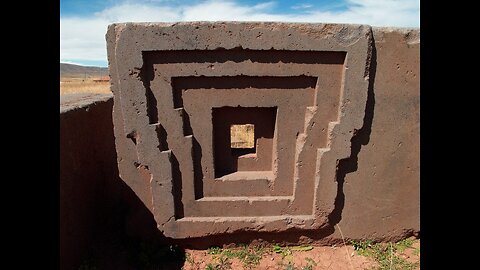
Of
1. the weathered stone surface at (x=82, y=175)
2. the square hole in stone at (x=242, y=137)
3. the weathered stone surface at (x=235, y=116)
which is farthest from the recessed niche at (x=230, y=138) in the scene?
the square hole in stone at (x=242, y=137)

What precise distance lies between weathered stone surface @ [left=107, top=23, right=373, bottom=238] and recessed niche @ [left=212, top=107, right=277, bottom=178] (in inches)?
0.4

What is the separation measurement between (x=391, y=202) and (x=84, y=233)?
3324mm

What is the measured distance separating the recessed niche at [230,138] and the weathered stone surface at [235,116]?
0.4 inches

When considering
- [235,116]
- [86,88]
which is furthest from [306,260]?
[86,88]

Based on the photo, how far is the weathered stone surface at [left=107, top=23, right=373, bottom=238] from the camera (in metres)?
3.25

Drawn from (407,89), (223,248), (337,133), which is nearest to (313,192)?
(337,133)

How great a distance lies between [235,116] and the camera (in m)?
3.68

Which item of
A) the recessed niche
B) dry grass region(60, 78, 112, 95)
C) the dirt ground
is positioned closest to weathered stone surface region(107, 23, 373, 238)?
the recessed niche

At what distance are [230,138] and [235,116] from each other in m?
0.25

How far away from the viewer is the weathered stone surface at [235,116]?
3.25 metres

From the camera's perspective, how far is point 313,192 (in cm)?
367

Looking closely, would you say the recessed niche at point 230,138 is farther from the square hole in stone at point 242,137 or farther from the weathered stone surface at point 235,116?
the square hole in stone at point 242,137

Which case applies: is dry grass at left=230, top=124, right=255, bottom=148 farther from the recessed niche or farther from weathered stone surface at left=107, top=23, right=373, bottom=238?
weathered stone surface at left=107, top=23, right=373, bottom=238

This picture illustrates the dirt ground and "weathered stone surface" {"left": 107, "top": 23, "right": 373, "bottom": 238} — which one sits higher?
"weathered stone surface" {"left": 107, "top": 23, "right": 373, "bottom": 238}
